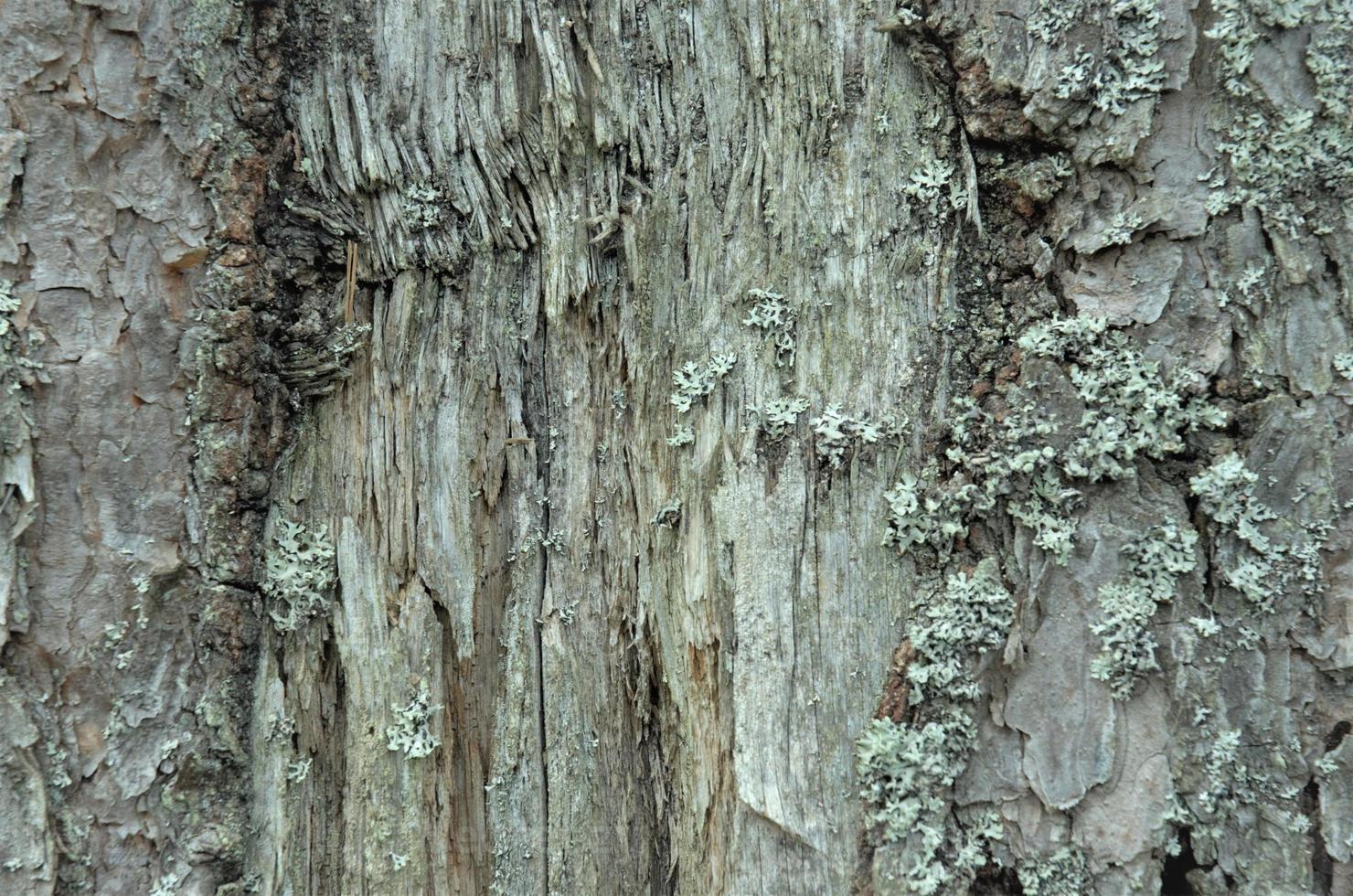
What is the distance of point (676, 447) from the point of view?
2145mm

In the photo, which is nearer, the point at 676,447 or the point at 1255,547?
the point at 1255,547

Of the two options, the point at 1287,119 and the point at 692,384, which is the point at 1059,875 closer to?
the point at 692,384

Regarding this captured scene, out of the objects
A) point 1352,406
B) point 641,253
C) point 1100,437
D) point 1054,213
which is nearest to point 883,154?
point 1054,213

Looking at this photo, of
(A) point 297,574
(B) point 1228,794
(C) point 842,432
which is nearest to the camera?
(B) point 1228,794

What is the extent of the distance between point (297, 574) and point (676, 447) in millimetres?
1054

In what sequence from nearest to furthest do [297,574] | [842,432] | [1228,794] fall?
[1228,794] < [842,432] < [297,574]

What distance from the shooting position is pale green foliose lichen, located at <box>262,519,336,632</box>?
2154 millimetres

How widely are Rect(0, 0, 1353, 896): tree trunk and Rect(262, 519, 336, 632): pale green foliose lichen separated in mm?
11

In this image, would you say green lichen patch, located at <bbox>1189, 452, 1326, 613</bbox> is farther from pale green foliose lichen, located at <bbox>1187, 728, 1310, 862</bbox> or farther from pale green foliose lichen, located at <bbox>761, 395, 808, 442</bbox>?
pale green foliose lichen, located at <bbox>761, 395, 808, 442</bbox>

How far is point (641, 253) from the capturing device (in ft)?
7.17

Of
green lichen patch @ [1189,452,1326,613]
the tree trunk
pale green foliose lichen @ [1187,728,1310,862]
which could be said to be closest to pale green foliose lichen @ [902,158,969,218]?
the tree trunk

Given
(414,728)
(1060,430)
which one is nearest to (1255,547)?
(1060,430)

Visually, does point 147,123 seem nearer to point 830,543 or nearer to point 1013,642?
point 830,543

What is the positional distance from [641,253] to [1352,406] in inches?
67.1
